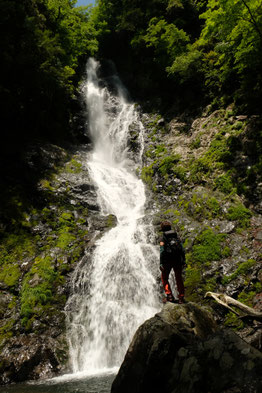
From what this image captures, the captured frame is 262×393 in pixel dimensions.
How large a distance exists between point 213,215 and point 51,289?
6.89 metres

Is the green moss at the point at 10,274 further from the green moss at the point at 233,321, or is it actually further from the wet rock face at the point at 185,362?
the green moss at the point at 233,321

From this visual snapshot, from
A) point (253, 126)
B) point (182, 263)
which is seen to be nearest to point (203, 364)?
point (182, 263)

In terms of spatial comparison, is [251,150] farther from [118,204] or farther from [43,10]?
[43,10]

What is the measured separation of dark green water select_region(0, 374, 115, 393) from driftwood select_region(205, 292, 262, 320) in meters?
3.51

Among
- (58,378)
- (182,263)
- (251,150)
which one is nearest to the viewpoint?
(182,263)

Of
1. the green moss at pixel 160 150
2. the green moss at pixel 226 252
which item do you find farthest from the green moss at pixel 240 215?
the green moss at pixel 160 150

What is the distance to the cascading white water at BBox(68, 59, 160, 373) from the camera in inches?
316

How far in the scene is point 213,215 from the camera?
11.3m

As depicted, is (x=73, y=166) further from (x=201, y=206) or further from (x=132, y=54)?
(x=132, y=54)

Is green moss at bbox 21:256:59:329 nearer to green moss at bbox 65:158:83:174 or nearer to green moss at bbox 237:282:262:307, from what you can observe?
green moss at bbox 237:282:262:307

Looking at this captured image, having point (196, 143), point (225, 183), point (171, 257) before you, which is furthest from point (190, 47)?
point (171, 257)

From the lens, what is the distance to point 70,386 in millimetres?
6031

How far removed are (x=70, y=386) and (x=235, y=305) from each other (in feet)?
15.1

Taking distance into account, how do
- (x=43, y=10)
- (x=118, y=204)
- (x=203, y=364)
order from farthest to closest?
(x=43, y=10)
(x=118, y=204)
(x=203, y=364)
